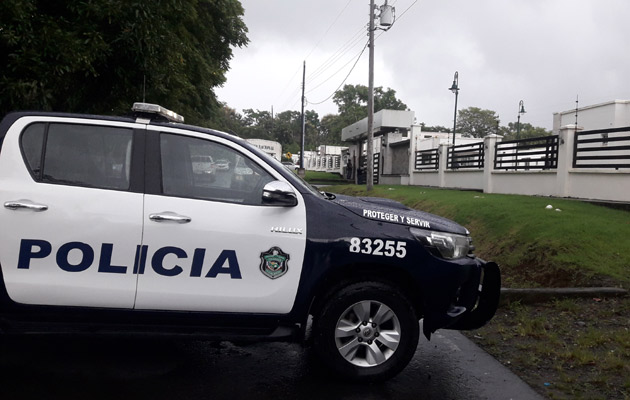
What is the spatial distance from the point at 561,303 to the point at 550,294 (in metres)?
0.18

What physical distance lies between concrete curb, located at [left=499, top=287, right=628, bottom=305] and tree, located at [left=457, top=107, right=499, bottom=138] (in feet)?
300

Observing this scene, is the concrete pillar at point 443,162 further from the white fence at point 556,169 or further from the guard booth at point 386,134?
the guard booth at point 386,134

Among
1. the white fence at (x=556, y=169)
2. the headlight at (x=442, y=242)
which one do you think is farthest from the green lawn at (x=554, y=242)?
the headlight at (x=442, y=242)

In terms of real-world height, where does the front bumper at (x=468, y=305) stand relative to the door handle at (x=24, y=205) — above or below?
below

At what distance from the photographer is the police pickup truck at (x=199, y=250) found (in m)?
3.59

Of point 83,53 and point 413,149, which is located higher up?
point 413,149

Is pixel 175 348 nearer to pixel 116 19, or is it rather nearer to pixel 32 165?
pixel 32 165

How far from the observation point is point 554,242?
Result: 784cm

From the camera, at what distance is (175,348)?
14.9 feet

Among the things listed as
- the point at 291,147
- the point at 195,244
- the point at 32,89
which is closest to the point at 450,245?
the point at 195,244

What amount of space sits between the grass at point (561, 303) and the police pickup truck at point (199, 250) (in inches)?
43.5

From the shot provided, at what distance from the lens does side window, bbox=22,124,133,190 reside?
373cm

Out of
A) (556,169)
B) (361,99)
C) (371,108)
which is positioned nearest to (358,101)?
(361,99)

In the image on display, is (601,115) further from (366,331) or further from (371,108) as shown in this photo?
(366,331)
